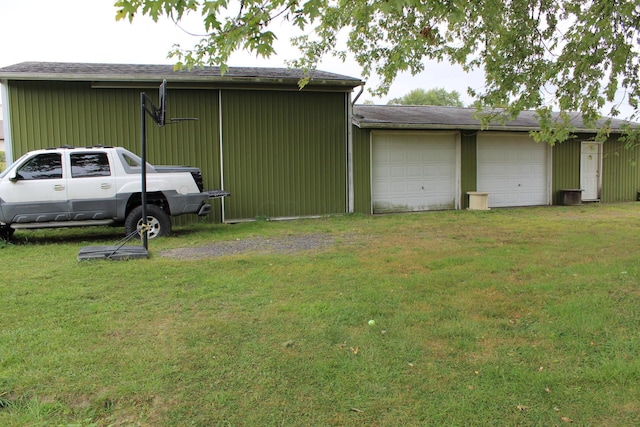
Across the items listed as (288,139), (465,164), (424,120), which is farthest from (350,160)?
(465,164)

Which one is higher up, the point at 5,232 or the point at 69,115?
the point at 69,115

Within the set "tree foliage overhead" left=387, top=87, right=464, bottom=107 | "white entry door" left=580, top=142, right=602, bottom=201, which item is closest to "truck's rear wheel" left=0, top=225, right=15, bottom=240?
"white entry door" left=580, top=142, right=602, bottom=201

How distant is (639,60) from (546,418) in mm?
6836

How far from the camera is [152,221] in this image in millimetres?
8625

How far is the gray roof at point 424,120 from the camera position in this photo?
12.4 metres

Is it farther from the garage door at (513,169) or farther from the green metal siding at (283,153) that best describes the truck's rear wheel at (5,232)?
the garage door at (513,169)

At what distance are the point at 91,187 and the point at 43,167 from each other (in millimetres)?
877

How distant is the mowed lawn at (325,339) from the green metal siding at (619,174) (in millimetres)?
10174

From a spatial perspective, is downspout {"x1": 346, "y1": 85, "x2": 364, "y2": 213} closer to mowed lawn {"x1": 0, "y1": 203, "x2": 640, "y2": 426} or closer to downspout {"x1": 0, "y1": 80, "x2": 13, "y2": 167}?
mowed lawn {"x1": 0, "y1": 203, "x2": 640, "y2": 426}

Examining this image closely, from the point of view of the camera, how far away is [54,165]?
26.6ft

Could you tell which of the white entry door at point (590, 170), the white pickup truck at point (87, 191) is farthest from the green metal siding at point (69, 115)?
the white entry door at point (590, 170)

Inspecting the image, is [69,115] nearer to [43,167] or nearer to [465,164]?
[43,167]

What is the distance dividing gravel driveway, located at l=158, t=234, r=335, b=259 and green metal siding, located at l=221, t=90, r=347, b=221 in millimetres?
2867

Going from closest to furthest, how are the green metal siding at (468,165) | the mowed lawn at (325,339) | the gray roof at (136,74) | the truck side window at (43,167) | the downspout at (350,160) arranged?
the mowed lawn at (325,339), the truck side window at (43,167), the gray roof at (136,74), the downspout at (350,160), the green metal siding at (468,165)
